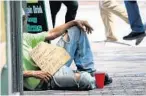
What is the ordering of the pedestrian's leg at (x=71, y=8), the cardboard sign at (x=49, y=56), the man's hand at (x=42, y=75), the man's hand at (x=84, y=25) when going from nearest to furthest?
1. the man's hand at (x=42, y=75)
2. the cardboard sign at (x=49, y=56)
3. the man's hand at (x=84, y=25)
4. the pedestrian's leg at (x=71, y=8)

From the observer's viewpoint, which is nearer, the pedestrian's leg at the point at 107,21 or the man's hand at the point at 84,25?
the man's hand at the point at 84,25

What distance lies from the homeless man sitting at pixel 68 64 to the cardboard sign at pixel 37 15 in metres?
0.89

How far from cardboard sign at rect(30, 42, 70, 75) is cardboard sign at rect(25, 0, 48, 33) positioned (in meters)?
1.07

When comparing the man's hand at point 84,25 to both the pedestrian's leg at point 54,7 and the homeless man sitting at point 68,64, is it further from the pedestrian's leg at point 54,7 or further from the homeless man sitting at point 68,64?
the pedestrian's leg at point 54,7

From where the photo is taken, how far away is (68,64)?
4395mm

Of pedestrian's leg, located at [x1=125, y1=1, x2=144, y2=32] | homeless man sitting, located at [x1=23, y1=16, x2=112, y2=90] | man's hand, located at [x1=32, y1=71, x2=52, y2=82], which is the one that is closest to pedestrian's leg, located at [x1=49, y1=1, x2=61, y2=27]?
pedestrian's leg, located at [x1=125, y1=1, x2=144, y2=32]

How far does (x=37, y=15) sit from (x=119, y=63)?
3.48 feet

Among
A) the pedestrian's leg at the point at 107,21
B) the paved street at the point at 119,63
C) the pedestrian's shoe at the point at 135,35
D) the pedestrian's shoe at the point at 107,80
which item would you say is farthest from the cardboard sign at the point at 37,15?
the pedestrian's shoe at the point at 135,35

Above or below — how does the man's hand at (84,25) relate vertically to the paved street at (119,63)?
above

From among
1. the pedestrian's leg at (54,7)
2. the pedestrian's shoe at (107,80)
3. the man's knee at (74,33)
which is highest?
the pedestrian's leg at (54,7)

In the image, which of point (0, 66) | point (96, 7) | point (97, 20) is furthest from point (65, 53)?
point (96, 7)

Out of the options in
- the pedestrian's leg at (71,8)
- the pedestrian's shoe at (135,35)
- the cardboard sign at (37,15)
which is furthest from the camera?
the pedestrian's shoe at (135,35)

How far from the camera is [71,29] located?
446 cm

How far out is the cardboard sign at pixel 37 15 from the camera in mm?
5375
